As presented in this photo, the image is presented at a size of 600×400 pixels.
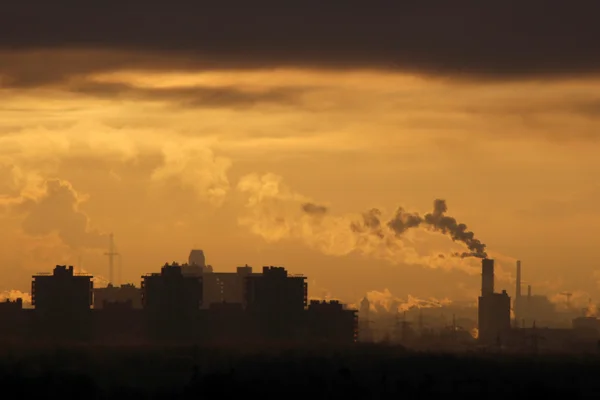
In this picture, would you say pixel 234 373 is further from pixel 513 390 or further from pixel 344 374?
pixel 513 390

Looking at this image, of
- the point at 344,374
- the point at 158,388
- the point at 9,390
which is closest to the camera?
the point at 9,390

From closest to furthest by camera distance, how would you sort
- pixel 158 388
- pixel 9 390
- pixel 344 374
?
pixel 9 390, pixel 158 388, pixel 344 374

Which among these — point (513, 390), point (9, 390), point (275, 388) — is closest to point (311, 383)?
point (275, 388)

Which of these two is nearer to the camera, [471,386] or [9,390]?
[9,390]

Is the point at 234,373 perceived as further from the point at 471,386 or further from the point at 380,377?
the point at 471,386

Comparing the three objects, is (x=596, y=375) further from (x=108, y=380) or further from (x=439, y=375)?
(x=108, y=380)

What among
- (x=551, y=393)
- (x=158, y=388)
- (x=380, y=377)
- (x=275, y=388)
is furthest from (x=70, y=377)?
(x=551, y=393)

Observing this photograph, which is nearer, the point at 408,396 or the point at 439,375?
the point at 408,396
